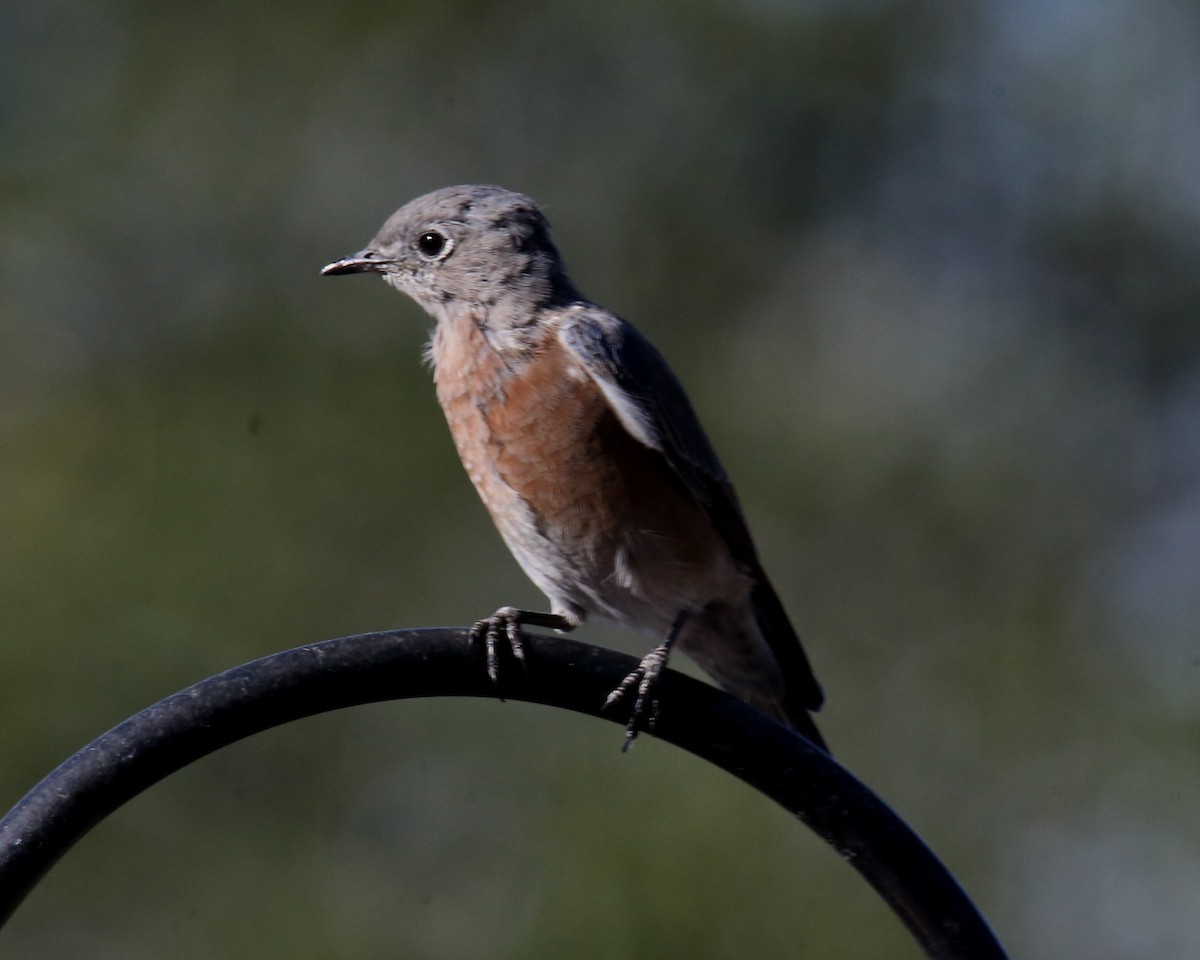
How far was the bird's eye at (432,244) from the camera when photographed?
5137 millimetres

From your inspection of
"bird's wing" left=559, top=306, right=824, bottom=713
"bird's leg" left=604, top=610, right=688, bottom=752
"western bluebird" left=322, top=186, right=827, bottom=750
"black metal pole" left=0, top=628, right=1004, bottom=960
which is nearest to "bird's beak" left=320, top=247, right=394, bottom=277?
"western bluebird" left=322, top=186, right=827, bottom=750

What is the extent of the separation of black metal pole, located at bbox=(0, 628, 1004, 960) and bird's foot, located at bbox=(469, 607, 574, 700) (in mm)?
25

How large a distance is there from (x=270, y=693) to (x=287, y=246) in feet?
28.2

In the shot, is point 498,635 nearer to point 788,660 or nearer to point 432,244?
point 788,660

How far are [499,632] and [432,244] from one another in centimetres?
219

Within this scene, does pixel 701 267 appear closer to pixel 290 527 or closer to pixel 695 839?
pixel 290 527

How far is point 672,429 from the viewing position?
4.63 metres

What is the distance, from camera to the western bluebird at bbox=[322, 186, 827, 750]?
4422 mm

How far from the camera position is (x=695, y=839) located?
7930 millimetres

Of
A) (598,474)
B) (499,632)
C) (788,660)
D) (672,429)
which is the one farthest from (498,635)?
(788,660)

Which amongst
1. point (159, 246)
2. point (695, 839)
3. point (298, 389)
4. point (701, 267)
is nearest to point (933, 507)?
point (701, 267)

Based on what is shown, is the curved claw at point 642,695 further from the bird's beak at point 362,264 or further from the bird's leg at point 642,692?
the bird's beak at point 362,264

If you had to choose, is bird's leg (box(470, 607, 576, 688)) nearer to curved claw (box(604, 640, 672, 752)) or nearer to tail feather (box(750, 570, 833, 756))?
curved claw (box(604, 640, 672, 752))

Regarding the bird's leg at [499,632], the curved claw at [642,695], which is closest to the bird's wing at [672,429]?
the bird's leg at [499,632]
